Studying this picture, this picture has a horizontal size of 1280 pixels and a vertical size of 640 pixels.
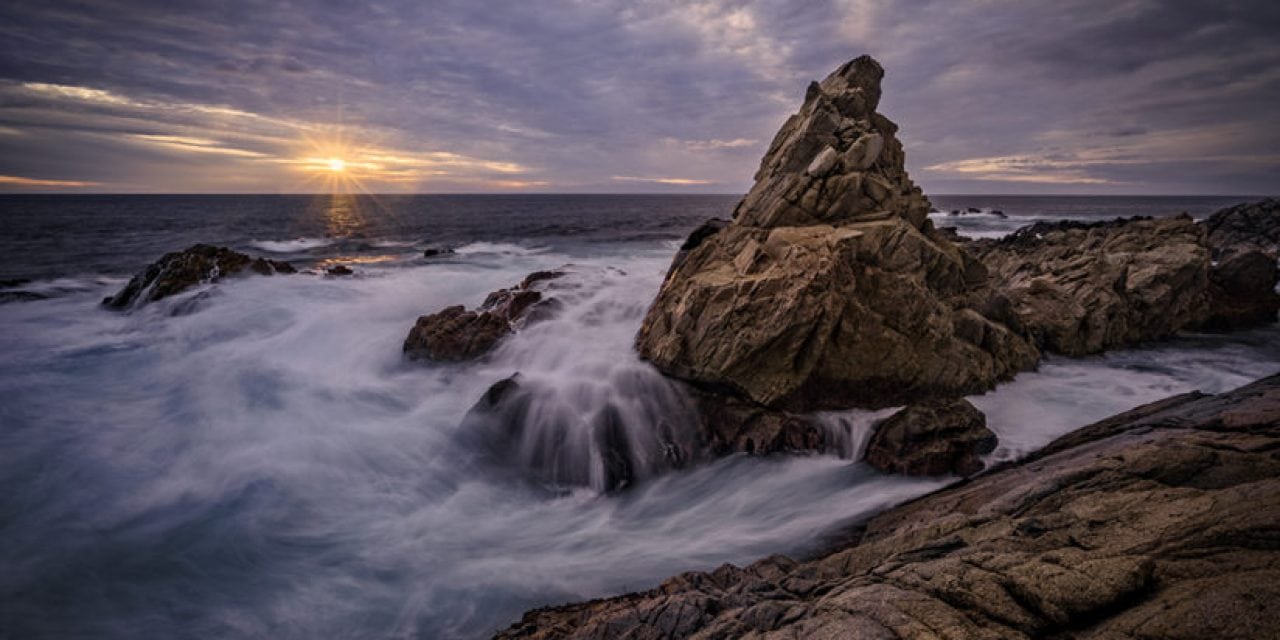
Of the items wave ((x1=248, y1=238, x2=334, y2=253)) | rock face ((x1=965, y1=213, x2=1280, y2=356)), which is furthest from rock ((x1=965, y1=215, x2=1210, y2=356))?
wave ((x1=248, y1=238, x2=334, y2=253))

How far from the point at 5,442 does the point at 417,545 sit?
9917 mm

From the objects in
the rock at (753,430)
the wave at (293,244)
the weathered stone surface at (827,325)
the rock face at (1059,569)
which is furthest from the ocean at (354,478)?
the wave at (293,244)

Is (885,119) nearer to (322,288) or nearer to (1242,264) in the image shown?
(1242,264)

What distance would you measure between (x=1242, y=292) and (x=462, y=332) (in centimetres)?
2640

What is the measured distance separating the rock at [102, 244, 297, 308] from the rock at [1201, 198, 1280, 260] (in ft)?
169

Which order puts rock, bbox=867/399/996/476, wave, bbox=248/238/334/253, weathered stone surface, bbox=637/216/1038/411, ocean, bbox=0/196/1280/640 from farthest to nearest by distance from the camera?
wave, bbox=248/238/334/253, weathered stone surface, bbox=637/216/1038/411, rock, bbox=867/399/996/476, ocean, bbox=0/196/1280/640

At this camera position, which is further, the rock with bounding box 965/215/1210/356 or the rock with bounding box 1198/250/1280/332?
the rock with bounding box 1198/250/1280/332

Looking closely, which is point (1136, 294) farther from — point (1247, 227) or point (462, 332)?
point (1247, 227)

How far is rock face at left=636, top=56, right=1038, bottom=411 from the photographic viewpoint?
11.6 meters

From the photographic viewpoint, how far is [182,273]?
22078mm

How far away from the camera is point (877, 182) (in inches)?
570

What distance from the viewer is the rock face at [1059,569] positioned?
153 inches

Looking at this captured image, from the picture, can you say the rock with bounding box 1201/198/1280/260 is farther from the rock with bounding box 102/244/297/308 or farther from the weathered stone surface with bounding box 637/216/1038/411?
the rock with bounding box 102/244/297/308

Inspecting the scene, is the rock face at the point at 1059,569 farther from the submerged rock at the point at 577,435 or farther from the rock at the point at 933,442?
the submerged rock at the point at 577,435
